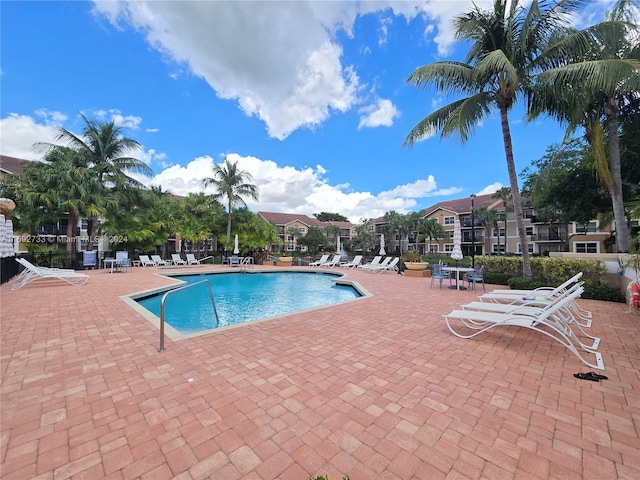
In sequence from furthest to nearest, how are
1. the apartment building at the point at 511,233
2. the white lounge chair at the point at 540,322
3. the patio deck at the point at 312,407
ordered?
the apartment building at the point at 511,233 < the white lounge chair at the point at 540,322 < the patio deck at the point at 312,407

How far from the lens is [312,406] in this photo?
257 cm

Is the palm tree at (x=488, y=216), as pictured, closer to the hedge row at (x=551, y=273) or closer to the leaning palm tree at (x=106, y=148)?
the hedge row at (x=551, y=273)

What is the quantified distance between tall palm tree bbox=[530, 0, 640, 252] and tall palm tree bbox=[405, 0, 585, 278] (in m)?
0.62

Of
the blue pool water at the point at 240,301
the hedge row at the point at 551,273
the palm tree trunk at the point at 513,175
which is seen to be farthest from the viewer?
the palm tree trunk at the point at 513,175

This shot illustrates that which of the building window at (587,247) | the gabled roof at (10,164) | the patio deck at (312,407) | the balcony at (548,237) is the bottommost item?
the patio deck at (312,407)

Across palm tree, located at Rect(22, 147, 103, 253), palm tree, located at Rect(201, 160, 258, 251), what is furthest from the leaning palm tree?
palm tree, located at Rect(201, 160, 258, 251)

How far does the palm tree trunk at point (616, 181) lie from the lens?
9430 millimetres

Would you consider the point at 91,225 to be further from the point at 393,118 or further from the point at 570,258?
the point at 570,258

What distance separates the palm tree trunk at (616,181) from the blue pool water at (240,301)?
9.39m

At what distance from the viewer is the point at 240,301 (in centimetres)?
936

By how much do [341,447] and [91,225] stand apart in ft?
74.8

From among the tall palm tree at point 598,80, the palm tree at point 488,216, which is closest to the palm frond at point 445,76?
the tall palm tree at point 598,80

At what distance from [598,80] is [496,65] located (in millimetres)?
2435

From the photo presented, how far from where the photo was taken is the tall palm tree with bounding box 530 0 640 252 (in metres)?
7.21
